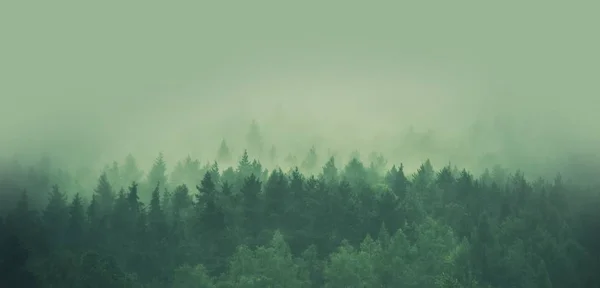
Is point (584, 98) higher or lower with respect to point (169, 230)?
higher

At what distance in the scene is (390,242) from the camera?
4833 inches

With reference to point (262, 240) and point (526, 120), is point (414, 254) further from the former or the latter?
point (526, 120)

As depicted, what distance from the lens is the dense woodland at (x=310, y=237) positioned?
348ft

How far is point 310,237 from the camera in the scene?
12512 centimetres

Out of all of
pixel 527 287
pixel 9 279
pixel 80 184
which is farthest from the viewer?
pixel 80 184

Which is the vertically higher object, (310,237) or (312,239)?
(310,237)

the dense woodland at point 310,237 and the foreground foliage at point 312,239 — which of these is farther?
the dense woodland at point 310,237

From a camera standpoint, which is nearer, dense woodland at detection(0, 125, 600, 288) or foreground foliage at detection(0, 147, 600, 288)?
foreground foliage at detection(0, 147, 600, 288)

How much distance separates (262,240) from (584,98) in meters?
114

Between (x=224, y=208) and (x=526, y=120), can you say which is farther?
(x=526, y=120)

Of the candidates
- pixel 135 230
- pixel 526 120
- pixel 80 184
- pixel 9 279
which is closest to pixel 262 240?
pixel 135 230

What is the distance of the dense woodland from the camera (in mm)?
106062

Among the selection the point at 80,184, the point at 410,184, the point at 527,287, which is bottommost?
the point at 527,287

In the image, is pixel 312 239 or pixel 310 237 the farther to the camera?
pixel 310 237
